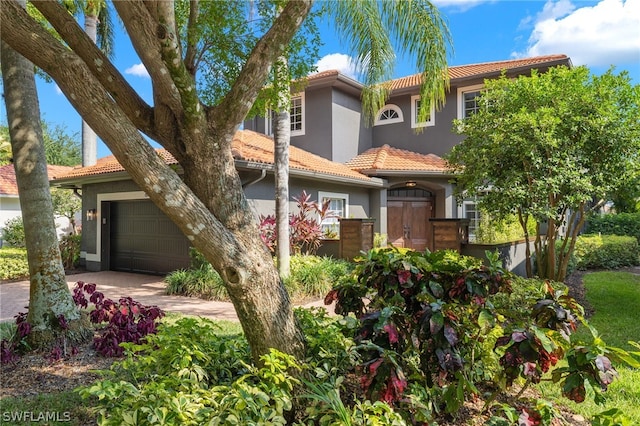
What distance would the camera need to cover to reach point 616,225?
19.8 meters

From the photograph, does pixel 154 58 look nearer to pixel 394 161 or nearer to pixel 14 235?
pixel 394 161

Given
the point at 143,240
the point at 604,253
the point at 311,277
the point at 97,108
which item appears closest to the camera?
the point at 97,108

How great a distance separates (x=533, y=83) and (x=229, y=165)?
7707mm

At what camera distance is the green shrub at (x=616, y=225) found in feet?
64.1

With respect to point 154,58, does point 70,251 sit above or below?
below

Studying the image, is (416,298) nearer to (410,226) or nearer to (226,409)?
(226,409)

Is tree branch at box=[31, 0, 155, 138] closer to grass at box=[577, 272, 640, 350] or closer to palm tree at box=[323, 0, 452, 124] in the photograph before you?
palm tree at box=[323, 0, 452, 124]

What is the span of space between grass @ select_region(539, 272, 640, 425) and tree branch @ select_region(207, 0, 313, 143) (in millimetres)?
3164

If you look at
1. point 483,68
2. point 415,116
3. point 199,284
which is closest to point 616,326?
point 199,284

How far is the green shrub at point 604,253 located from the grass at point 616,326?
144 centimetres

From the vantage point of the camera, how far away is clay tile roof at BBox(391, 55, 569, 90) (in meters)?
14.1

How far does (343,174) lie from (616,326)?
328 inches

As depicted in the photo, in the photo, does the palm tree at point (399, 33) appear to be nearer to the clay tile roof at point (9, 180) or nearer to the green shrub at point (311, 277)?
the green shrub at point (311, 277)

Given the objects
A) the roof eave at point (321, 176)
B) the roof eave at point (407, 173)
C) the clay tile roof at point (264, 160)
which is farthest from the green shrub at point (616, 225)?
the clay tile roof at point (264, 160)
